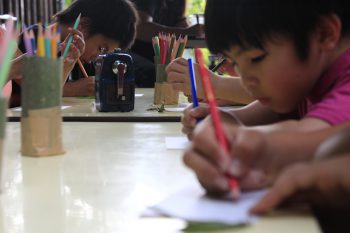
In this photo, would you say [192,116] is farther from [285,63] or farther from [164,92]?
[164,92]

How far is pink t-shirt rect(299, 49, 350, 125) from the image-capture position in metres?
0.68

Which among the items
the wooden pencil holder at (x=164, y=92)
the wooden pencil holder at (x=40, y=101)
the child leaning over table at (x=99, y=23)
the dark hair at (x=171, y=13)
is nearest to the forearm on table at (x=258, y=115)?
the wooden pencil holder at (x=40, y=101)

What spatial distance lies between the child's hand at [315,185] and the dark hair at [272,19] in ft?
0.94

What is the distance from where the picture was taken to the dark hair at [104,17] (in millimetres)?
2441

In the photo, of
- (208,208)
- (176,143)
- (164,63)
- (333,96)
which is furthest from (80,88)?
(208,208)

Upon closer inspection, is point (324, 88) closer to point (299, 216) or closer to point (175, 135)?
point (299, 216)

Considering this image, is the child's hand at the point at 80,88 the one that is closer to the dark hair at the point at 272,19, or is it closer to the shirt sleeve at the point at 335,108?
the dark hair at the point at 272,19

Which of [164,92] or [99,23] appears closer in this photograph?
[164,92]

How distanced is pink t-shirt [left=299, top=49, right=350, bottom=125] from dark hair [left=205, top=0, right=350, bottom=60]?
0.06 metres

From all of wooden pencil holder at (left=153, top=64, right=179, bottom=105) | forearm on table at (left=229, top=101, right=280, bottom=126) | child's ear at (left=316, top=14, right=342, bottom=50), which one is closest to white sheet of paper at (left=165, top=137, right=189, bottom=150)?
forearm on table at (left=229, top=101, right=280, bottom=126)

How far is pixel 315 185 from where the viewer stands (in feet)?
1.65

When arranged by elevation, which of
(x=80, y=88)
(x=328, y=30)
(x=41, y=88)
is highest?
(x=328, y=30)

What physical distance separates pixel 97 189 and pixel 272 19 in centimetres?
34

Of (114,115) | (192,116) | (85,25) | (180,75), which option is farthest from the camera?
(85,25)
